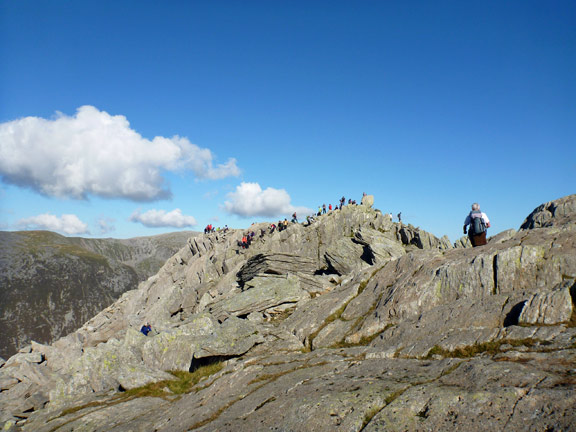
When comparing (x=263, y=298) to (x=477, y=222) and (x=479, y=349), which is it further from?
(x=479, y=349)

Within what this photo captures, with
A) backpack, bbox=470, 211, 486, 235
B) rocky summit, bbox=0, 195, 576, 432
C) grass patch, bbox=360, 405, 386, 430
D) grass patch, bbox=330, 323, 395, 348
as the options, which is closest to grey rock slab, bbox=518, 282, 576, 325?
rocky summit, bbox=0, 195, 576, 432

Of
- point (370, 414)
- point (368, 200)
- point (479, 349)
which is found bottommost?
point (370, 414)

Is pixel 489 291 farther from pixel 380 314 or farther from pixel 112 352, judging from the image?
pixel 112 352

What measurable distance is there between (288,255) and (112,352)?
2759cm

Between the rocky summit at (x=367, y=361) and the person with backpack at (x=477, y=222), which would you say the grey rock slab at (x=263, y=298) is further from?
the person with backpack at (x=477, y=222)

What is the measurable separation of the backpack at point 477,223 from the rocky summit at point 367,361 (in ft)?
4.73

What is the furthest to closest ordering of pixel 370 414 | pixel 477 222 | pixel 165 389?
pixel 477 222 → pixel 165 389 → pixel 370 414

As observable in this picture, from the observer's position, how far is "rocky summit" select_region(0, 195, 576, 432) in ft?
31.1

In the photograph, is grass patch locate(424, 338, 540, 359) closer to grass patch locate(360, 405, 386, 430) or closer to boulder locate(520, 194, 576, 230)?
grass patch locate(360, 405, 386, 430)

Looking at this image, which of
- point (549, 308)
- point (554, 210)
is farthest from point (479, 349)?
point (554, 210)

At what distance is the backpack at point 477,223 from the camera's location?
2362 centimetres

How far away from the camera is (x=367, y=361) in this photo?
50.3 feet

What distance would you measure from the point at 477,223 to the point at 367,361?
14.9 metres

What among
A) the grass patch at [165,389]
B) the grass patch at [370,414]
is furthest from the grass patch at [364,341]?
the grass patch at [370,414]
